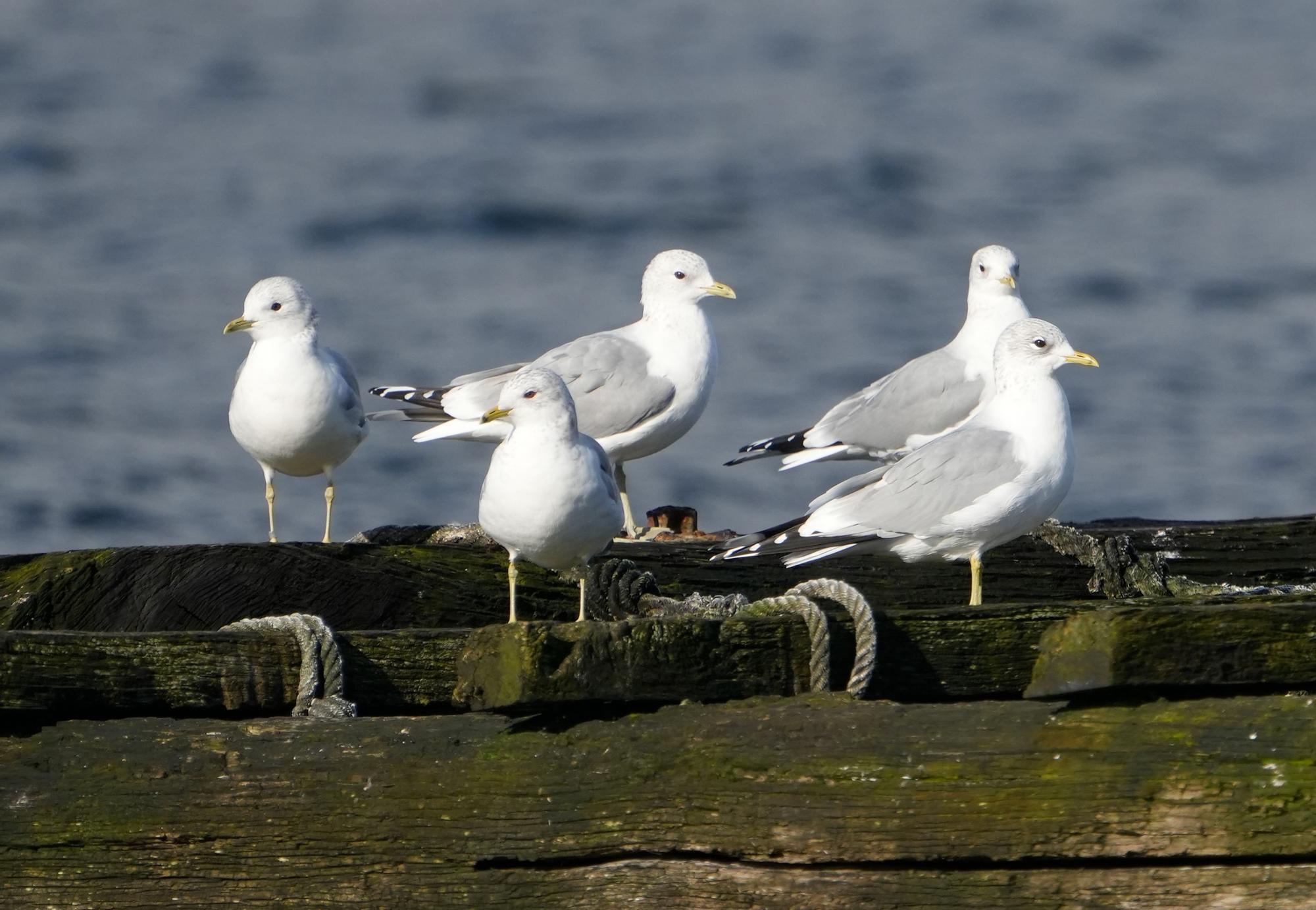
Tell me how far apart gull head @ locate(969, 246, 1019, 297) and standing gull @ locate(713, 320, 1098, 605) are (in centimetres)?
172

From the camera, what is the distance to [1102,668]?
105 inches

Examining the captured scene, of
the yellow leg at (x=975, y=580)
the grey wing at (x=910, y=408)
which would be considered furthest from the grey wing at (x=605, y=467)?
the grey wing at (x=910, y=408)

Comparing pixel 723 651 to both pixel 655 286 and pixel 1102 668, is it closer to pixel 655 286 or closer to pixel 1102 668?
pixel 1102 668

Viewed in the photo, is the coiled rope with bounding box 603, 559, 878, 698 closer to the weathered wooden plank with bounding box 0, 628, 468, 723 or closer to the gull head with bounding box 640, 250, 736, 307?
the weathered wooden plank with bounding box 0, 628, 468, 723

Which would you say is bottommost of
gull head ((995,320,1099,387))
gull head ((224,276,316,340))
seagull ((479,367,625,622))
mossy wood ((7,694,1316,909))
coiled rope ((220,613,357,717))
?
mossy wood ((7,694,1316,909))

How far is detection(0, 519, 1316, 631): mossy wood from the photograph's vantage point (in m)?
3.92

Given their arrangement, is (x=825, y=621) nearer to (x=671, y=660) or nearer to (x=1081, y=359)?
(x=671, y=660)

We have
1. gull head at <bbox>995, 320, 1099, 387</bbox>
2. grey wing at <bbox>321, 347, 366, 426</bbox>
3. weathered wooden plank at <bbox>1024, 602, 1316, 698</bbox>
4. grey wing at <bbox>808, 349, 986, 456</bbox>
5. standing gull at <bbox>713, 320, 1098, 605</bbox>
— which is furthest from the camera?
grey wing at <bbox>808, 349, 986, 456</bbox>

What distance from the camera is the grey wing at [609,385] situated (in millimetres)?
6594

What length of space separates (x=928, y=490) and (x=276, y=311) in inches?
93.4

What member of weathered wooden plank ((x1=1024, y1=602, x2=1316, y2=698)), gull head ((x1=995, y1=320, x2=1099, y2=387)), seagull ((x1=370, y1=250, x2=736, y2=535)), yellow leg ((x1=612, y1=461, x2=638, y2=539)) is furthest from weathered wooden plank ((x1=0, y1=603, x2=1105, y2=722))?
yellow leg ((x1=612, y1=461, x2=638, y2=539))

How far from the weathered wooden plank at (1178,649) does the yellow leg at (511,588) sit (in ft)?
5.21

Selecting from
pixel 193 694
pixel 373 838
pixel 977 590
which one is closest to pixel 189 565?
pixel 193 694

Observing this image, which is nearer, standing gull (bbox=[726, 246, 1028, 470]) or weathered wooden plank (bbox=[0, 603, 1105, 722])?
weathered wooden plank (bbox=[0, 603, 1105, 722])
